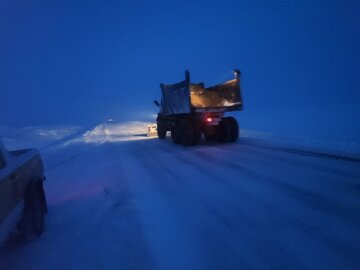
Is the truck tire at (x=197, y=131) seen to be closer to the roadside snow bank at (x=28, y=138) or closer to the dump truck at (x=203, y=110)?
the dump truck at (x=203, y=110)

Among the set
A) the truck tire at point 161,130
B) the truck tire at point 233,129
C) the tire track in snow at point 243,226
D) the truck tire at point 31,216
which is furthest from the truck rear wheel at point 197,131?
the truck tire at point 31,216

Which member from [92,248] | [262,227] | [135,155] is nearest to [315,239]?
[262,227]

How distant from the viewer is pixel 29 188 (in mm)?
4406

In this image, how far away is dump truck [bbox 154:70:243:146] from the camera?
13.5 m

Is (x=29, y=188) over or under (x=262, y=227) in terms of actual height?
over

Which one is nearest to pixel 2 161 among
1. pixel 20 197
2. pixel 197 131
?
pixel 20 197

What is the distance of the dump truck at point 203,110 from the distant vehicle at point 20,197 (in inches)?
354

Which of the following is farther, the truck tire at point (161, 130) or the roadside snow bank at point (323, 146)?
the truck tire at point (161, 130)

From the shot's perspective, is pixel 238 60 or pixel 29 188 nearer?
pixel 29 188

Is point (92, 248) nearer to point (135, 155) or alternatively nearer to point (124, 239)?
point (124, 239)

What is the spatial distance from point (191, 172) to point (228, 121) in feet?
21.5

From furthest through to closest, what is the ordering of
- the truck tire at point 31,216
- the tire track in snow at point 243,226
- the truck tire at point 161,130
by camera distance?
the truck tire at point 161,130
the truck tire at point 31,216
the tire track in snow at point 243,226

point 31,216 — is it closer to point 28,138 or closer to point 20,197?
point 20,197

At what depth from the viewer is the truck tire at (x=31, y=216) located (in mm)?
4219
